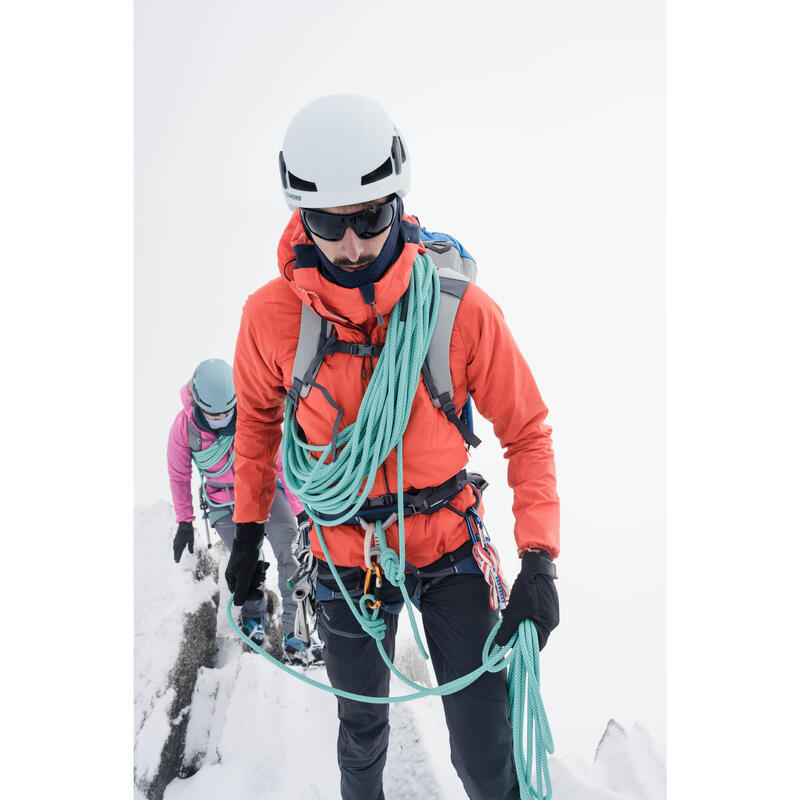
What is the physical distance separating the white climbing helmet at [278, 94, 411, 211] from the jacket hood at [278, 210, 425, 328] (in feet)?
0.47

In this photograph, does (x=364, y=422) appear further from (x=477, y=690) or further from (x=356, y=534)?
(x=477, y=690)

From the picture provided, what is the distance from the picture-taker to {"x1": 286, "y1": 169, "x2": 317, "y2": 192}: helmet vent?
66.6 inches

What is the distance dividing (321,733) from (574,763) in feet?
4.30

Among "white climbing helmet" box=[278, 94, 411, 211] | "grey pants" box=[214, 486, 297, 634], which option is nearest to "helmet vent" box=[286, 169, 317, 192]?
"white climbing helmet" box=[278, 94, 411, 211]

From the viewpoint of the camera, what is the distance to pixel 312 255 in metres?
1.79

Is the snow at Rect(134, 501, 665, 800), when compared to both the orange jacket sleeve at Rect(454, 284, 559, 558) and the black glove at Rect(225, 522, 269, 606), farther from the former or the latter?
the orange jacket sleeve at Rect(454, 284, 559, 558)

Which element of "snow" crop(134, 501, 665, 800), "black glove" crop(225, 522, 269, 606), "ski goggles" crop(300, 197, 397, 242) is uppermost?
"ski goggles" crop(300, 197, 397, 242)

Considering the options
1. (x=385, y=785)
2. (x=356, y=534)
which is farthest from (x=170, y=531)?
(x=356, y=534)

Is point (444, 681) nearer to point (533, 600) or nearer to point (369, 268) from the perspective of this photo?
point (533, 600)

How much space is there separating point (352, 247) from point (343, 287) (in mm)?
125

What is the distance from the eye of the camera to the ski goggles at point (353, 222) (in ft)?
5.60

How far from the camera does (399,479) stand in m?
1.83

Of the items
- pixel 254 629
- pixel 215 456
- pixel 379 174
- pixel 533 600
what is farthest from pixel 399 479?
pixel 254 629

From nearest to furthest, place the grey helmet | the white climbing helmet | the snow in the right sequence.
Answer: the white climbing helmet < the snow < the grey helmet
